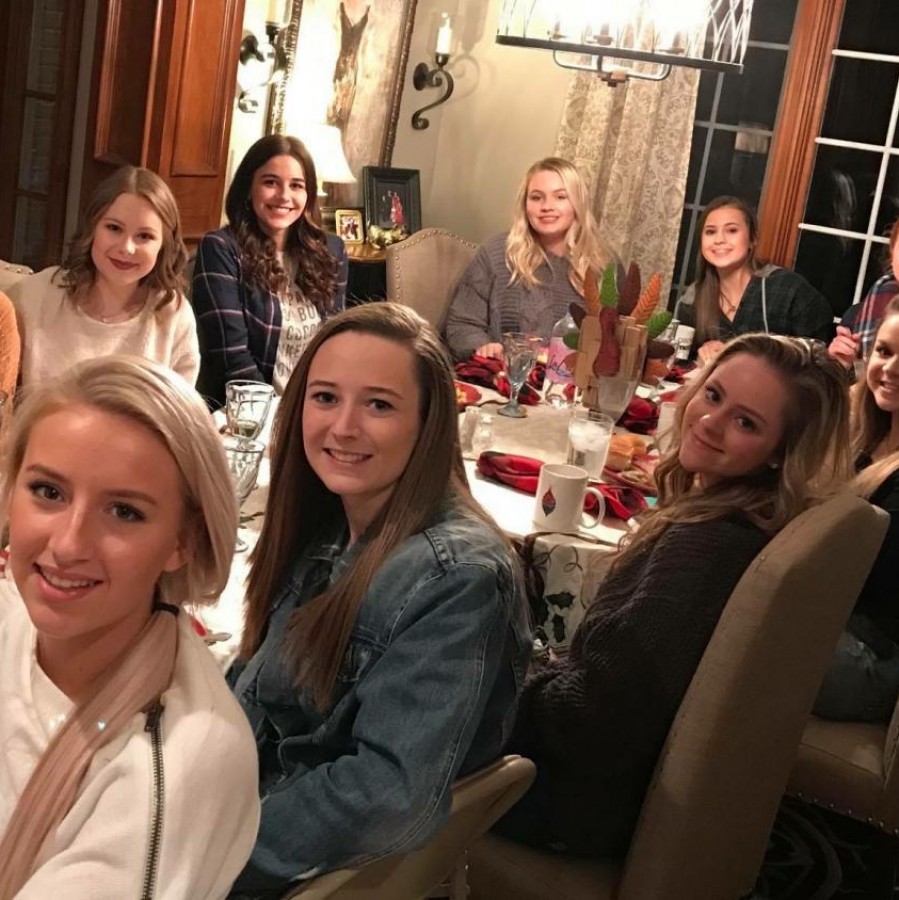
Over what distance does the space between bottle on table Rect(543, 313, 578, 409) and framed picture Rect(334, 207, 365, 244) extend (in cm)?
189

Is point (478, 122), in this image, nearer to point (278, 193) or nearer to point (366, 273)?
point (366, 273)

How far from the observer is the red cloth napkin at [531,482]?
96.5 inches

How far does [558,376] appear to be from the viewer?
129 inches

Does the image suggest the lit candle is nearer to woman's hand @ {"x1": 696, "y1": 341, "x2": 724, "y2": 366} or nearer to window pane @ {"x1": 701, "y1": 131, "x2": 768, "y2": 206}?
window pane @ {"x1": 701, "y1": 131, "x2": 768, "y2": 206}

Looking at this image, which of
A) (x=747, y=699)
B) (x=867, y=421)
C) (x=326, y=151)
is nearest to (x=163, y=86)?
(x=326, y=151)

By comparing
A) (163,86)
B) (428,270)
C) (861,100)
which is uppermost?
(861,100)

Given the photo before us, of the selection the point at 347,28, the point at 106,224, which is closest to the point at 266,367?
the point at 106,224

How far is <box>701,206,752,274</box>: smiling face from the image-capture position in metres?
4.60

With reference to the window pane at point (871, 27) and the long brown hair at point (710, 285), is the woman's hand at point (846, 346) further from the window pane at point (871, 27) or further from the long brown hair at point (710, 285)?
the window pane at point (871, 27)

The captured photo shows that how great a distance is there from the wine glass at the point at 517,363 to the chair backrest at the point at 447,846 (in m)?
1.64

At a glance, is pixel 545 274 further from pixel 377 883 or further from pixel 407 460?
pixel 377 883

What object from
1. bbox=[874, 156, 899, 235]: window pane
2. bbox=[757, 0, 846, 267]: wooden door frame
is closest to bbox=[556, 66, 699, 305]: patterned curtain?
bbox=[757, 0, 846, 267]: wooden door frame

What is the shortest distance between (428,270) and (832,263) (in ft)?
5.99

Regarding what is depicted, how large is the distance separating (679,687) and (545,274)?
290 cm
